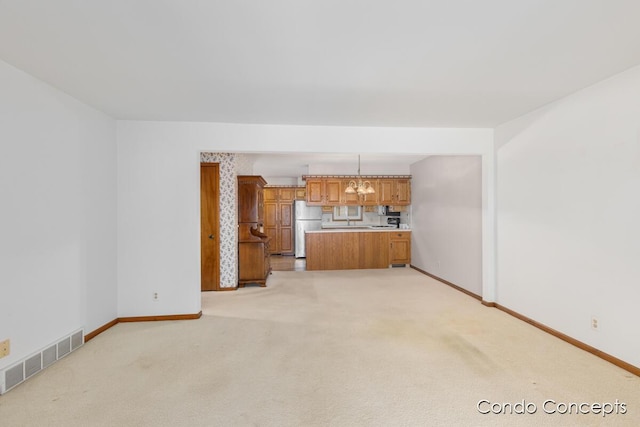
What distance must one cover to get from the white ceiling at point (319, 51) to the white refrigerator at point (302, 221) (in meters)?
5.74

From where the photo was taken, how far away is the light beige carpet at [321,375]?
1924mm

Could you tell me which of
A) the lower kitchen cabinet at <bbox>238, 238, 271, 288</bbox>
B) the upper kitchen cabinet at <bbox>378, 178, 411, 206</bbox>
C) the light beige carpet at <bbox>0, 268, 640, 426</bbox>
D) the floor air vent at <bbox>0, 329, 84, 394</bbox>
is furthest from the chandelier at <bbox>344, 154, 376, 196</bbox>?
the floor air vent at <bbox>0, 329, 84, 394</bbox>

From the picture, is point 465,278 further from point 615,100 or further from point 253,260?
point 253,260

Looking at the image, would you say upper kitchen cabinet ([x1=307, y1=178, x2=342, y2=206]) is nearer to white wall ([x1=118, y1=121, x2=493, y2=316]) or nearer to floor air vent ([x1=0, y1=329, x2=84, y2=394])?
white wall ([x1=118, y1=121, x2=493, y2=316])

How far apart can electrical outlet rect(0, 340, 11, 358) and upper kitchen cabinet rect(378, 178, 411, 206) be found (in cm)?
655

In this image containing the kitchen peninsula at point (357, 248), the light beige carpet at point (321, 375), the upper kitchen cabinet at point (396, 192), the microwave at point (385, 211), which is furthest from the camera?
the microwave at point (385, 211)

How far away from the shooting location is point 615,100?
256 centimetres

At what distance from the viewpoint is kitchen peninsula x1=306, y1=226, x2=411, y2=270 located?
271 inches

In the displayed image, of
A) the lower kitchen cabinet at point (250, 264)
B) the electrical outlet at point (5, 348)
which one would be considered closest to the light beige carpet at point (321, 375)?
the electrical outlet at point (5, 348)

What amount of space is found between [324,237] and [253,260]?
207 centimetres

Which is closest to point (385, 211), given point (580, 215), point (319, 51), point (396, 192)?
point (396, 192)

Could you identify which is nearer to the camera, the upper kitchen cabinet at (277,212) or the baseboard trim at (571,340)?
the baseboard trim at (571,340)

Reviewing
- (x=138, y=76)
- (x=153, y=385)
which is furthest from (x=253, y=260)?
(x=138, y=76)

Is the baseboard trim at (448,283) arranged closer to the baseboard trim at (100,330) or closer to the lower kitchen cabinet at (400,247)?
the lower kitchen cabinet at (400,247)
